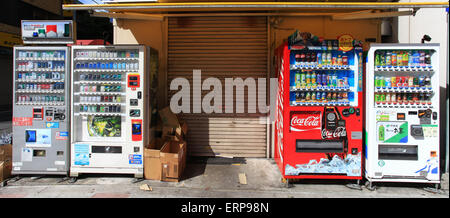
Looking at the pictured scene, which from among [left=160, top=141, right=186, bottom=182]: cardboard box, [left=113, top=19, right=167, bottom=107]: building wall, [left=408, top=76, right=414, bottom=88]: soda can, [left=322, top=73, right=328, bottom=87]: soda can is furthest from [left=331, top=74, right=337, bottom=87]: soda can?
[left=113, top=19, right=167, bottom=107]: building wall

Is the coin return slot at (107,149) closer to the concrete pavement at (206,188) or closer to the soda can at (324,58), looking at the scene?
the concrete pavement at (206,188)

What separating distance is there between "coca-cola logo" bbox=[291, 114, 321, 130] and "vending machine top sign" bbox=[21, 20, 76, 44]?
4278mm

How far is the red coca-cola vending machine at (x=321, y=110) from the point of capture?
4051mm

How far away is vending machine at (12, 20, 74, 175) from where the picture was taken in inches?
172

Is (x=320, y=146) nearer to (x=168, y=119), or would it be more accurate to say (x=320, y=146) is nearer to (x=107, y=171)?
(x=168, y=119)

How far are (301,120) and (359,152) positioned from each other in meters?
1.14

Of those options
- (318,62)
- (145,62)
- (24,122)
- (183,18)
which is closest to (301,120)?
(318,62)

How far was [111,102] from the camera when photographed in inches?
174

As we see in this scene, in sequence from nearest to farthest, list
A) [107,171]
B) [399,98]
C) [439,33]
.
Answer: [399,98] → [107,171] → [439,33]

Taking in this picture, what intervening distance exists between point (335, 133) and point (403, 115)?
3.77ft

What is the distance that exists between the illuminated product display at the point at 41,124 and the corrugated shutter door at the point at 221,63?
2.21 m

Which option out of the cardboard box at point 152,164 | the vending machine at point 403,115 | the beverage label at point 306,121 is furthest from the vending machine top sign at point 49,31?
the vending machine at point 403,115

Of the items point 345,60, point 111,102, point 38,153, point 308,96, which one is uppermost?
A: point 345,60

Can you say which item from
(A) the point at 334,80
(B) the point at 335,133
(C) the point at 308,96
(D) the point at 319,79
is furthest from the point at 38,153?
(A) the point at 334,80
